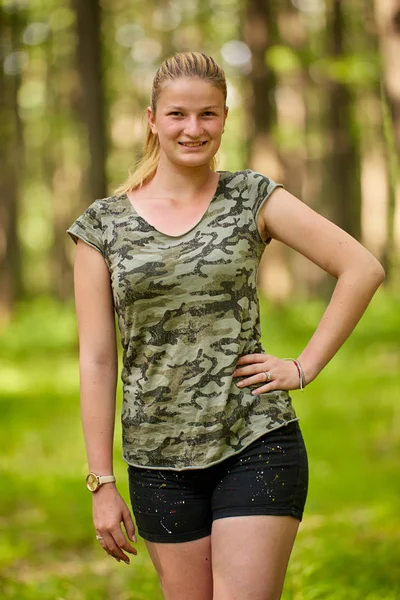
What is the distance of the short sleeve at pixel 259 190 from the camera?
3197 millimetres

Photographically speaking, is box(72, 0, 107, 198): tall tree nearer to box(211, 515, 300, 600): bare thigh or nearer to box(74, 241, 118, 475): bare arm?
box(74, 241, 118, 475): bare arm

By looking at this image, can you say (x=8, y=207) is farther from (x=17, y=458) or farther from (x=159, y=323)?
(x=159, y=323)

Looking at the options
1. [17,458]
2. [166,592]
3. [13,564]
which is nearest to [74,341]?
[17,458]

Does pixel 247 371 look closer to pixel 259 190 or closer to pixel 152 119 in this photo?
pixel 259 190

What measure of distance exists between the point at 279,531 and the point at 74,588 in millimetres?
2792

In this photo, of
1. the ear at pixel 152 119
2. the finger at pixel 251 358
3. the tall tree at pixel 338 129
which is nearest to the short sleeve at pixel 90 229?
the ear at pixel 152 119

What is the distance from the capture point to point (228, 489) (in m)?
3.08

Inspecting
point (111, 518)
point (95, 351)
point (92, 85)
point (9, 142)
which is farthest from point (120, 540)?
point (9, 142)

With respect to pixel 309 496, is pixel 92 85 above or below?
above

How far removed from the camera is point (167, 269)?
10.2ft

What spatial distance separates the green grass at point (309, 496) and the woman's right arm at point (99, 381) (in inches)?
72.9

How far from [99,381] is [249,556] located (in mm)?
817

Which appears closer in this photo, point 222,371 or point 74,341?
point 222,371

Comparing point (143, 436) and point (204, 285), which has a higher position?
point (204, 285)
